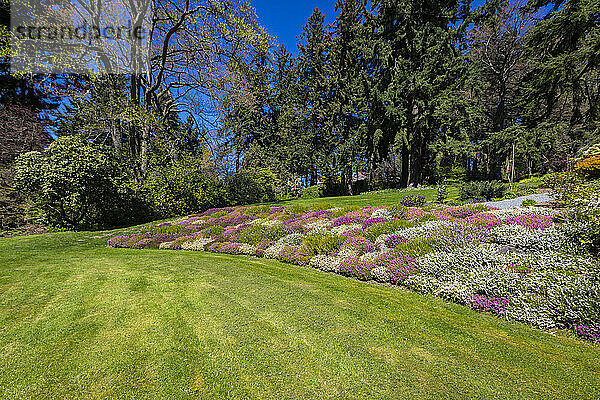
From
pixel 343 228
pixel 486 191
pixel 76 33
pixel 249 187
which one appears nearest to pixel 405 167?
pixel 486 191

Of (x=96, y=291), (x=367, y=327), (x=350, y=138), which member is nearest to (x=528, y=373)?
(x=367, y=327)

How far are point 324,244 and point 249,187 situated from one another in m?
12.1

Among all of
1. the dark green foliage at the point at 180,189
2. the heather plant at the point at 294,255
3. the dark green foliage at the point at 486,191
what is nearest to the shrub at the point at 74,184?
the dark green foliage at the point at 180,189

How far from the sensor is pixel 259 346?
214cm

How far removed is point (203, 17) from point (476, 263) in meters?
14.9

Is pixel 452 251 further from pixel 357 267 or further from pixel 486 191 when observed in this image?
pixel 486 191

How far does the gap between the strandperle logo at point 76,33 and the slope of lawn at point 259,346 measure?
12.4m

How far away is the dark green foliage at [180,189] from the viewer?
1266 cm

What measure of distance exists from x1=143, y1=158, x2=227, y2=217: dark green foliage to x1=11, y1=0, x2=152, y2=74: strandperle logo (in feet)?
18.6

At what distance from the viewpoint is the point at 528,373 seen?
197 cm

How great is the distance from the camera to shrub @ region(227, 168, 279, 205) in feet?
55.0

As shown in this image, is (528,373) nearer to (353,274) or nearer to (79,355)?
(353,274)

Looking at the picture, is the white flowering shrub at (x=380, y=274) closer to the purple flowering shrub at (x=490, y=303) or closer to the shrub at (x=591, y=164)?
the purple flowering shrub at (x=490, y=303)

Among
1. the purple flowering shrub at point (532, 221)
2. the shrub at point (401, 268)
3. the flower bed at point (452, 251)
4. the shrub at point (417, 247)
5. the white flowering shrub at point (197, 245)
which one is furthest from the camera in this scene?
the white flowering shrub at point (197, 245)
